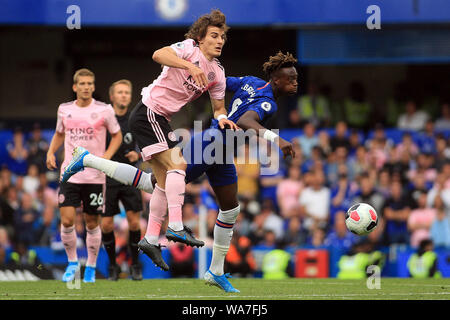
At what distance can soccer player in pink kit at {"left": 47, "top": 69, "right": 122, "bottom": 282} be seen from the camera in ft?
37.0

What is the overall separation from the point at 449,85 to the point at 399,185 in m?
5.15

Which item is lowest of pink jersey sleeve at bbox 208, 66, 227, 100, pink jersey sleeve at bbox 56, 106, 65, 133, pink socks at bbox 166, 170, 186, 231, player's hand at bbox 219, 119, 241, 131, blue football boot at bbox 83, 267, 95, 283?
blue football boot at bbox 83, 267, 95, 283

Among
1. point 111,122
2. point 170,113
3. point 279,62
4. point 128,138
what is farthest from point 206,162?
point 128,138

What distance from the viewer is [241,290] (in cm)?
995

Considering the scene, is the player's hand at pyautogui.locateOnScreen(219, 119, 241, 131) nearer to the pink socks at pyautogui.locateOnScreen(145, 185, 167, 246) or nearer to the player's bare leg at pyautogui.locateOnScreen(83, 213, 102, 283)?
the pink socks at pyautogui.locateOnScreen(145, 185, 167, 246)

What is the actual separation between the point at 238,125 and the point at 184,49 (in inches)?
36.8

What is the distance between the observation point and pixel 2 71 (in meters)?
22.0

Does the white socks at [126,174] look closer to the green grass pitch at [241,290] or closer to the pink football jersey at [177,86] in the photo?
the pink football jersey at [177,86]

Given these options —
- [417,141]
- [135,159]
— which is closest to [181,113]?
[417,141]


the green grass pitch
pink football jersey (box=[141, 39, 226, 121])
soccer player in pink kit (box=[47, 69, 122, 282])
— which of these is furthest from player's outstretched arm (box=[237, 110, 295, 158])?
soccer player in pink kit (box=[47, 69, 122, 282])

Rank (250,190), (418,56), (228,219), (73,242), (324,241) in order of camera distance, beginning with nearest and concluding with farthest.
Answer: (228,219) < (73,242) < (324,241) < (250,190) < (418,56)

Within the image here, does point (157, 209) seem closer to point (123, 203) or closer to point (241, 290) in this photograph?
point (241, 290)

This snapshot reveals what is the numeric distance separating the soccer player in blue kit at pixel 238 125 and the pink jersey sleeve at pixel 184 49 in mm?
612

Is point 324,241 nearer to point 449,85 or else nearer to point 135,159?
point 135,159
